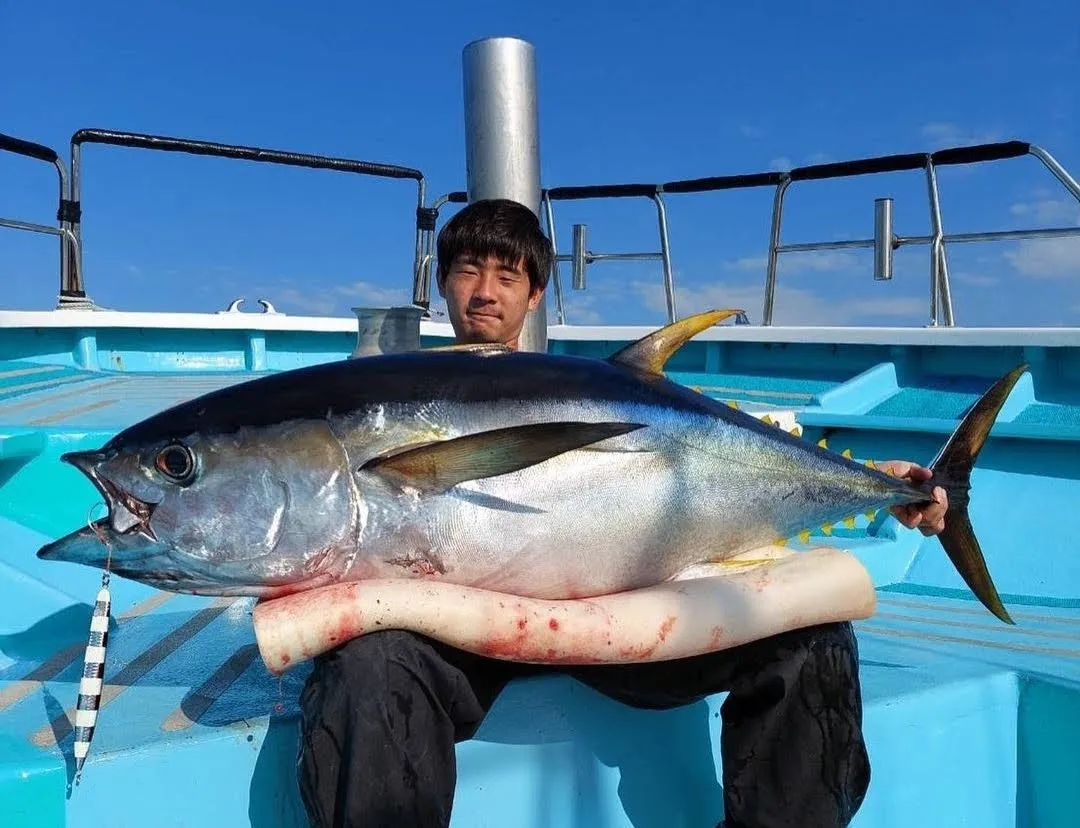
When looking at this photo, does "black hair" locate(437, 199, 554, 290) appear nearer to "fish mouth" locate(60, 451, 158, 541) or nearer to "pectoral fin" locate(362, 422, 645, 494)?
"pectoral fin" locate(362, 422, 645, 494)

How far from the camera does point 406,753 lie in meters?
1.19

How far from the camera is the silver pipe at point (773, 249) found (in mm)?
5195

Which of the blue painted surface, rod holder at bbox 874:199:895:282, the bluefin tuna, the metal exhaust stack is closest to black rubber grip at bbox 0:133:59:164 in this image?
the blue painted surface

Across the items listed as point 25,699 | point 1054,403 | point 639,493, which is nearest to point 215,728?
point 25,699

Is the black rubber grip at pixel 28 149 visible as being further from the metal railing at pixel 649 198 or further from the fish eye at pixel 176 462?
the fish eye at pixel 176 462

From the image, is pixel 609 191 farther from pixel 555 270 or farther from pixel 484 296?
pixel 484 296

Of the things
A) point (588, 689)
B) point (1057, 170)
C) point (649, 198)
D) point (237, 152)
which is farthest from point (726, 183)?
point (588, 689)

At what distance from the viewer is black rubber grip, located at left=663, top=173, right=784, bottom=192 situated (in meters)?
5.27

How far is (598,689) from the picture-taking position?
1504 millimetres

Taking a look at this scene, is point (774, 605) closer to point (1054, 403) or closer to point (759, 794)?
point (759, 794)

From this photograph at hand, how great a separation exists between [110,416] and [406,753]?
2406 millimetres

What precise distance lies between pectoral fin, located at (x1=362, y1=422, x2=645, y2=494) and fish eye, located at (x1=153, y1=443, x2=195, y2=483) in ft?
0.89

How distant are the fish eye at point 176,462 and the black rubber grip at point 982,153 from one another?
15.6ft

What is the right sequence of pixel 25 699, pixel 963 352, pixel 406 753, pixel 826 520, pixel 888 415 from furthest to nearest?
1. pixel 963 352
2. pixel 888 415
3. pixel 826 520
4. pixel 25 699
5. pixel 406 753
